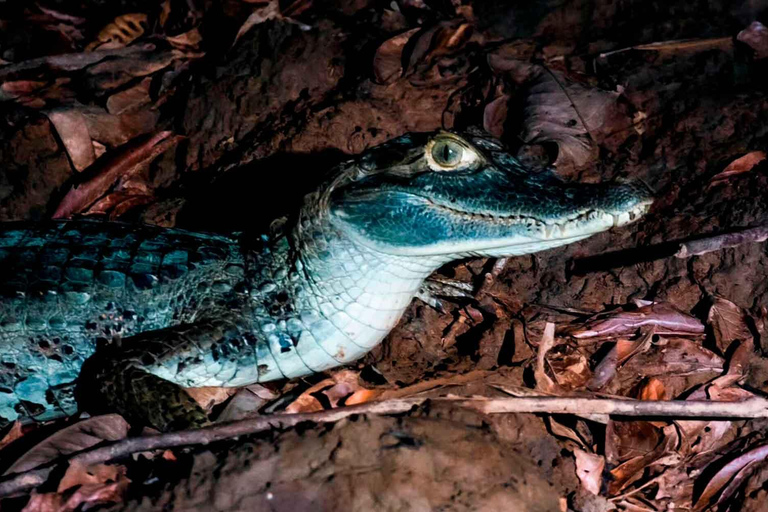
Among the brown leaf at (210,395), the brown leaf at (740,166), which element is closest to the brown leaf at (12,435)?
the brown leaf at (210,395)

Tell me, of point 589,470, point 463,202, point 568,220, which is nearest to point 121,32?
point 463,202

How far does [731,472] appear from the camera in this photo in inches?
125

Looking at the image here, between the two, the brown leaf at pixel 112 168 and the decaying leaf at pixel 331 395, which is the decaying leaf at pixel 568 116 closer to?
the decaying leaf at pixel 331 395

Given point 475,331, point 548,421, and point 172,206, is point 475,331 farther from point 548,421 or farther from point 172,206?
point 172,206

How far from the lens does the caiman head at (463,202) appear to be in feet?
10.5

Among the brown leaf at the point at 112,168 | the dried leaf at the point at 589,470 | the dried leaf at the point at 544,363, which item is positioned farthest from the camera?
the brown leaf at the point at 112,168

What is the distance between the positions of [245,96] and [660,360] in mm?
3187

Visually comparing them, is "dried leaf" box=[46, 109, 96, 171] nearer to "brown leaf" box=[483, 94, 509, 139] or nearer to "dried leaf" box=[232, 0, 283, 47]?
"dried leaf" box=[232, 0, 283, 47]

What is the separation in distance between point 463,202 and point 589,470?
1148 mm

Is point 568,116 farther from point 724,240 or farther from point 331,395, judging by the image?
point 331,395

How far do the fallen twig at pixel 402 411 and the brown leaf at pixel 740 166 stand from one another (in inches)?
52.4

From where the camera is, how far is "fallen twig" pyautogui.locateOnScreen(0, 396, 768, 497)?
2936 millimetres

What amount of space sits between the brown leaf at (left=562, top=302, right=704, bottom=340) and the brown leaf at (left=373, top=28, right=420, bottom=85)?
218 centimetres

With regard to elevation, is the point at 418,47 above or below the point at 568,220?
above
